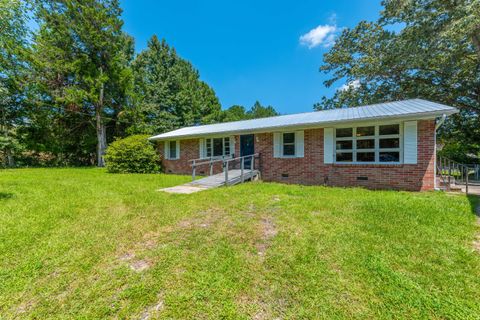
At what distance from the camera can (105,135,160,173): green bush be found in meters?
13.4

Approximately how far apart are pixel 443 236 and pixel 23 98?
83.7 ft

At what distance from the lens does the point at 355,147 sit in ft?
26.7

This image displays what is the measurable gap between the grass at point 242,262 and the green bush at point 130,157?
839cm

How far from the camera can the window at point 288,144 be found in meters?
9.45

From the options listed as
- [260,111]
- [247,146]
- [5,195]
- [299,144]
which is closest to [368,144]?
[299,144]

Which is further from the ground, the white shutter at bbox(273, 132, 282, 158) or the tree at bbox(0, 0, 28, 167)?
the tree at bbox(0, 0, 28, 167)

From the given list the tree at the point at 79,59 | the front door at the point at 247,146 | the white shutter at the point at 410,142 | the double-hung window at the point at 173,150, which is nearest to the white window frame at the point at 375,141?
the white shutter at the point at 410,142

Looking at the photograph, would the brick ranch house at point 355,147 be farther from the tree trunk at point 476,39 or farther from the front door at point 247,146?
the tree trunk at point 476,39

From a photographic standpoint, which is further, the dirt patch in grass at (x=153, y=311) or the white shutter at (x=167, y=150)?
the white shutter at (x=167, y=150)

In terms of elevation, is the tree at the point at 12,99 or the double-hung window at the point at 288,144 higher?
the tree at the point at 12,99

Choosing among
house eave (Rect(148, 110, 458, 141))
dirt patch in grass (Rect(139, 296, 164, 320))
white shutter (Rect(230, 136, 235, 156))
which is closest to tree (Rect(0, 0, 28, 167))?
house eave (Rect(148, 110, 458, 141))

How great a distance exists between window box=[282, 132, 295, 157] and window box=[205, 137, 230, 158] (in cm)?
321

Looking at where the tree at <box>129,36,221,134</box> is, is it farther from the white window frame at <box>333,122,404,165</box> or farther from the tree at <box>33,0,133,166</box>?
the white window frame at <box>333,122,404,165</box>

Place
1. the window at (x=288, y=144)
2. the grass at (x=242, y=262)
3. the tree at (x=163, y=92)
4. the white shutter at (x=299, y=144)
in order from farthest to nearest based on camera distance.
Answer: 1. the tree at (x=163, y=92)
2. the window at (x=288, y=144)
3. the white shutter at (x=299, y=144)
4. the grass at (x=242, y=262)
